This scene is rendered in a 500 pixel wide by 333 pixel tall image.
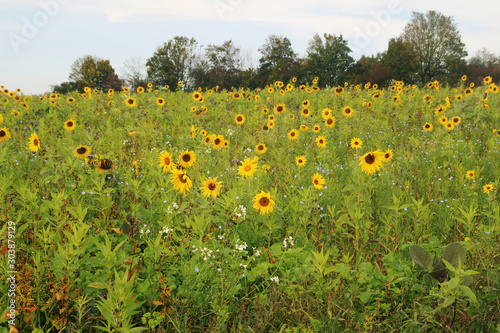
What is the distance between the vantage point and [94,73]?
52094 millimetres

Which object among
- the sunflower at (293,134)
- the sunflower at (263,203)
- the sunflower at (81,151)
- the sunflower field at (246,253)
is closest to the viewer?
the sunflower field at (246,253)

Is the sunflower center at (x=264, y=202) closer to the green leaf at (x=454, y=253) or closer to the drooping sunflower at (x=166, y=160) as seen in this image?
the drooping sunflower at (x=166, y=160)

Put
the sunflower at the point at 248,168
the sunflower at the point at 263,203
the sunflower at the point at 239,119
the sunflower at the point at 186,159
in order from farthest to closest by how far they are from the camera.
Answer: the sunflower at the point at 239,119, the sunflower at the point at 248,168, the sunflower at the point at 186,159, the sunflower at the point at 263,203

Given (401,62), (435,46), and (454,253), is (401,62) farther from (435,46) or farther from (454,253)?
(454,253)

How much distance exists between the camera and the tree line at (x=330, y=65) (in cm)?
3834

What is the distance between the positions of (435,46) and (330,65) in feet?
52.9

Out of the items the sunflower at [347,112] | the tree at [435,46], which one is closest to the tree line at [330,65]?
the tree at [435,46]

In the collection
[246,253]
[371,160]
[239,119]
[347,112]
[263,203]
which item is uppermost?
[347,112]

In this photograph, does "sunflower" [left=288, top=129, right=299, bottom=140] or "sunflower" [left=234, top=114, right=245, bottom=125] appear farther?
"sunflower" [left=234, top=114, right=245, bottom=125]

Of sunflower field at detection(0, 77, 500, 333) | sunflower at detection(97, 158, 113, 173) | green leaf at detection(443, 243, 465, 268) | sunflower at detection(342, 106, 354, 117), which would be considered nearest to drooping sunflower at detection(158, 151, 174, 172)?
sunflower field at detection(0, 77, 500, 333)

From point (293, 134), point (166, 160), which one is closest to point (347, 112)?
point (293, 134)

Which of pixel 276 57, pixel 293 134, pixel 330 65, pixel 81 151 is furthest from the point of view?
pixel 276 57

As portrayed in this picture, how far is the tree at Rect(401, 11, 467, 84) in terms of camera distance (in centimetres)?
4000

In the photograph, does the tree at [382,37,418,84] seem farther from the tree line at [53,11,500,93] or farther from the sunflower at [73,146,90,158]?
the sunflower at [73,146,90,158]
